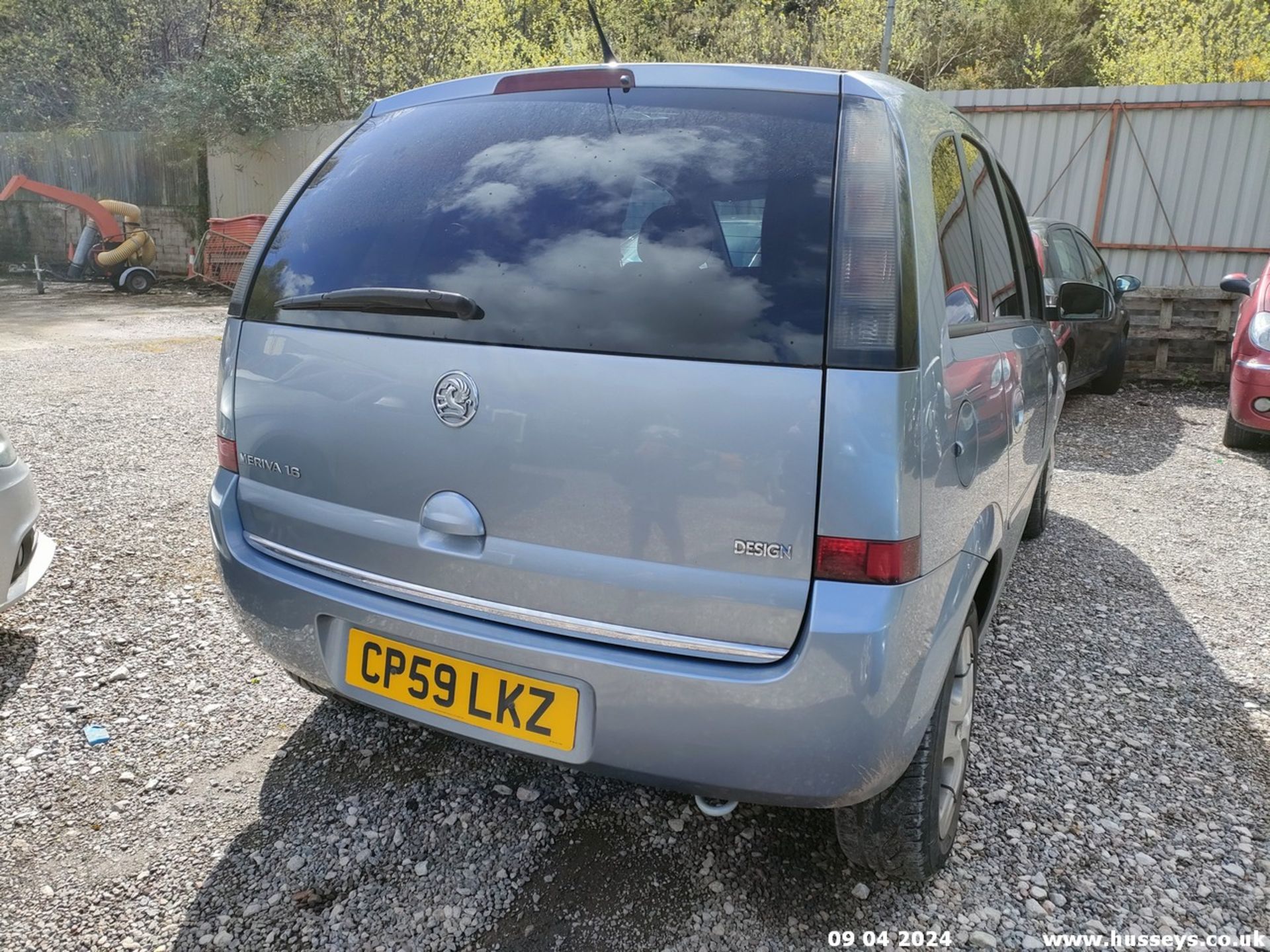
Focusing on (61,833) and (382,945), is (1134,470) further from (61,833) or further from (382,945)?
(61,833)

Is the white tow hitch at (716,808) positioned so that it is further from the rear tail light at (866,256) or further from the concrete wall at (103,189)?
the concrete wall at (103,189)

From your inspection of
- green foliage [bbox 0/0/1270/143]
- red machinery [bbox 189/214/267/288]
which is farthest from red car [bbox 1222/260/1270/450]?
green foliage [bbox 0/0/1270/143]

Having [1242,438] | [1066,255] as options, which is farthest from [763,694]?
[1066,255]

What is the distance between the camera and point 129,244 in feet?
46.3

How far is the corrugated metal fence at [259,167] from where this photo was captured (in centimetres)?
1480

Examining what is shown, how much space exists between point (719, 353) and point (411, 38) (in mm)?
16533

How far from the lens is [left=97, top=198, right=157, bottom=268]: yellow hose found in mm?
14047

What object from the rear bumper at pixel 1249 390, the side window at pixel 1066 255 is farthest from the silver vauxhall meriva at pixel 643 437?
the side window at pixel 1066 255

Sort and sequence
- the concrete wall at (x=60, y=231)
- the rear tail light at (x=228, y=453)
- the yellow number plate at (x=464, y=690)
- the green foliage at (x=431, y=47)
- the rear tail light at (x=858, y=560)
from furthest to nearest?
the concrete wall at (x=60, y=231)
the green foliage at (x=431, y=47)
the rear tail light at (x=228, y=453)
the yellow number plate at (x=464, y=690)
the rear tail light at (x=858, y=560)

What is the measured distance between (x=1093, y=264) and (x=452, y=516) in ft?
23.6

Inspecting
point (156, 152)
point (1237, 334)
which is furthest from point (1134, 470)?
point (156, 152)

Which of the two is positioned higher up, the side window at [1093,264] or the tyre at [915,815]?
the side window at [1093,264]

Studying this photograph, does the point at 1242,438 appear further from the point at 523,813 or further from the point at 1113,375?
the point at 523,813

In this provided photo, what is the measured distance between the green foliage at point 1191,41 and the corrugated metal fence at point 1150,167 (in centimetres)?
1034
